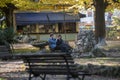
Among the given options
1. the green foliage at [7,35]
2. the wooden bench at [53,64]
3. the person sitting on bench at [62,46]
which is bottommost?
the person sitting on bench at [62,46]

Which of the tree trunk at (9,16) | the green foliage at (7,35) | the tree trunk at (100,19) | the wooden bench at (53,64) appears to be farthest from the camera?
the tree trunk at (9,16)

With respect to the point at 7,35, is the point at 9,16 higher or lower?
lower

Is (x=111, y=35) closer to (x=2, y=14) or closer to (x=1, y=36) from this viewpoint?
(x=2, y=14)

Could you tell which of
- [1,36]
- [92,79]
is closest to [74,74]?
[92,79]

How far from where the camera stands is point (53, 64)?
32.0 feet

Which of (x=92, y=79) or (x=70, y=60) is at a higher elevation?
(x=70, y=60)

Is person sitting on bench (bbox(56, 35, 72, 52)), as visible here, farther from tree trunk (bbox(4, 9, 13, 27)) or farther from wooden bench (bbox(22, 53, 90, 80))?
tree trunk (bbox(4, 9, 13, 27))

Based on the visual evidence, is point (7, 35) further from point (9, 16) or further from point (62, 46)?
point (9, 16)

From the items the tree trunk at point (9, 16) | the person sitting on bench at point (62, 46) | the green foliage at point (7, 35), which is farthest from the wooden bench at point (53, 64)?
the tree trunk at point (9, 16)

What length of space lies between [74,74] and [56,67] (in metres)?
0.43

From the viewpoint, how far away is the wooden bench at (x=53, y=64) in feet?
31.1

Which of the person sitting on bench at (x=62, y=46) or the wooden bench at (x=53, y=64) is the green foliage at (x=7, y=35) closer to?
the person sitting on bench at (x=62, y=46)

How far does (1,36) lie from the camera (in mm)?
23938

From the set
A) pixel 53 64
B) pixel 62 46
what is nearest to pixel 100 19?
pixel 62 46
